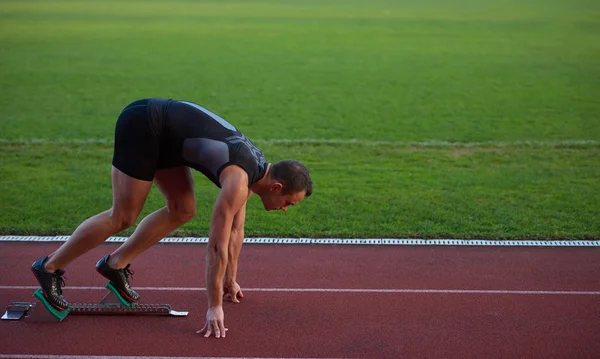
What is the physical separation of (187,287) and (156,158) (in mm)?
1404

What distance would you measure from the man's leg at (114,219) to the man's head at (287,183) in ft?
2.60

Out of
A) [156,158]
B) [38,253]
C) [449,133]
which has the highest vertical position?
[156,158]

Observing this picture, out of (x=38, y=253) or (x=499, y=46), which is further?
(x=499, y=46)

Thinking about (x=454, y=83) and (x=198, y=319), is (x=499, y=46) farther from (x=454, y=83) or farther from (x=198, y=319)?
(x=198, y=319)

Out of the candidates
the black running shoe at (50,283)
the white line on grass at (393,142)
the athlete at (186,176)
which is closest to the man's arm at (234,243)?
the athlete at (186,176)

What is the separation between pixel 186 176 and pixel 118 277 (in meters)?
0.87

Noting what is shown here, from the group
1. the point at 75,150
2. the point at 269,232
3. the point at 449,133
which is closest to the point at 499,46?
the point at 449,133

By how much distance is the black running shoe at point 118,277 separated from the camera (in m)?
6.27

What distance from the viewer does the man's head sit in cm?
575

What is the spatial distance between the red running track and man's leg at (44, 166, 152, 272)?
47 centimetres

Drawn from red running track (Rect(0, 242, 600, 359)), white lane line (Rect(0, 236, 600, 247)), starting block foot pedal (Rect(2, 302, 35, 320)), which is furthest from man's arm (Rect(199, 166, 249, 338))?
white lane line (Rect(0, 236, 600, 247))

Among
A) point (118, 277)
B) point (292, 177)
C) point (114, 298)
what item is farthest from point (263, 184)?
point (114, 298)

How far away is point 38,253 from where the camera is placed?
7801 mm

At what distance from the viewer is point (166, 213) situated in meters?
6.23
